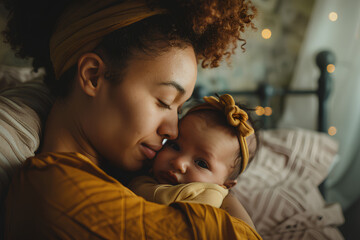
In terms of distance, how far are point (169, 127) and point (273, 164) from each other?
1084mm

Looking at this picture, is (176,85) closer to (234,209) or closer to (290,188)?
(234,209)

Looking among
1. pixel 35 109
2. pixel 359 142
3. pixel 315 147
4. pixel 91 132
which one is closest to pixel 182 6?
pixel 91 132

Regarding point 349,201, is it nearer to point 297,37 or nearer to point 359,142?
point 359,142

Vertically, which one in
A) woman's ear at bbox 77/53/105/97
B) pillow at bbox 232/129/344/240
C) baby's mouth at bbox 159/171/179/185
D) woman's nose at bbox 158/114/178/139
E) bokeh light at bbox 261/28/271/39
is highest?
bokeh light at bbox 261/28/271/39

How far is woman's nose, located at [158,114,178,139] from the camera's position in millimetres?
984

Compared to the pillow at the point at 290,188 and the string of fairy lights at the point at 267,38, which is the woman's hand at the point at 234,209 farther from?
the string of fairy lights at the point at 267,38

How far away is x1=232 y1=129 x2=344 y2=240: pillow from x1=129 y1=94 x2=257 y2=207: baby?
1.18 ft

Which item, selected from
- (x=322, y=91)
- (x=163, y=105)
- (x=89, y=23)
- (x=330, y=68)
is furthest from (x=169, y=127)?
(x=330, y=68)

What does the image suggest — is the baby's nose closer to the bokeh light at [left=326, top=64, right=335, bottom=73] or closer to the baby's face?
the baby's face

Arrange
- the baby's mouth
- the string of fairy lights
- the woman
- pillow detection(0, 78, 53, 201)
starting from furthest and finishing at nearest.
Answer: the string of fairy lights < the baby's mouth < pillow detection(0, 78, 53, 201) < the woman

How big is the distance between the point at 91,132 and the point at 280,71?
7.25 feet

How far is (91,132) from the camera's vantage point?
3.13 feet

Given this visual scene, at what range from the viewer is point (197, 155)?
1087 mm

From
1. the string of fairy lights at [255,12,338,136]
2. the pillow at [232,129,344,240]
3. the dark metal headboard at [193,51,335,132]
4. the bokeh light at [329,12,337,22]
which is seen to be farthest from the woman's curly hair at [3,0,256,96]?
the bokeh light at [329,12,337,22]
